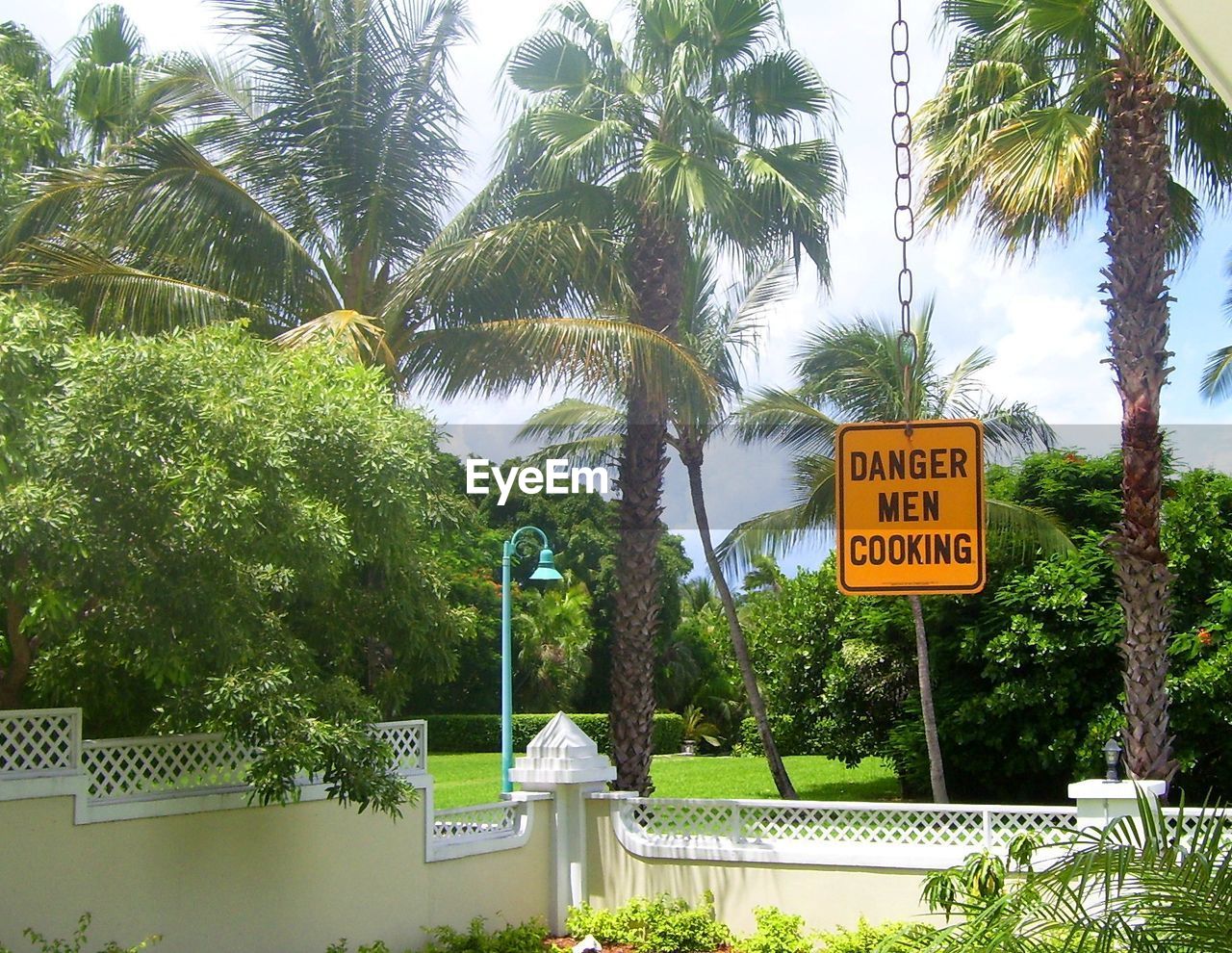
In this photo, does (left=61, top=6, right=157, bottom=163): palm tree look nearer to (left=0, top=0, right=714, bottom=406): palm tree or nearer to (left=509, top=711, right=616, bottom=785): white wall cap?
(left=0, top=0, right=714, bottom=406): palm tree

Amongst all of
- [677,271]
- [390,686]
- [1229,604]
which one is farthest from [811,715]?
[390,686]

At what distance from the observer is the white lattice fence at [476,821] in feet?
34.9

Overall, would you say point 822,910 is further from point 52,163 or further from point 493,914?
point 52,163

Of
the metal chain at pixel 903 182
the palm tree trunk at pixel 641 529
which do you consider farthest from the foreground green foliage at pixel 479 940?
the metal chain at pixel 903 182

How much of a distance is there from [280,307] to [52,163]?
6050 millimetres

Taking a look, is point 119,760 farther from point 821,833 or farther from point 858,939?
point 821,833

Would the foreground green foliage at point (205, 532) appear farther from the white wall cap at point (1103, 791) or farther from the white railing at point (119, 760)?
the white wall cap at point (1103, 791)

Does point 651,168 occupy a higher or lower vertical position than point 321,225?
higher

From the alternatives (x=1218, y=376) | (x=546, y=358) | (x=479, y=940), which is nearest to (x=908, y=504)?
(x=479, y=940)

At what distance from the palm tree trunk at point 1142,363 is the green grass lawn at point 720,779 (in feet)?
30.7

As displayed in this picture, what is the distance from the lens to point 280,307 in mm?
13125

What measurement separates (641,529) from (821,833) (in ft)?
14.7

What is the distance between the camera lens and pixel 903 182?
199 inches

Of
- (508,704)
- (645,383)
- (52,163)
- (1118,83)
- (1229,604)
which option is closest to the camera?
(1118,83)
